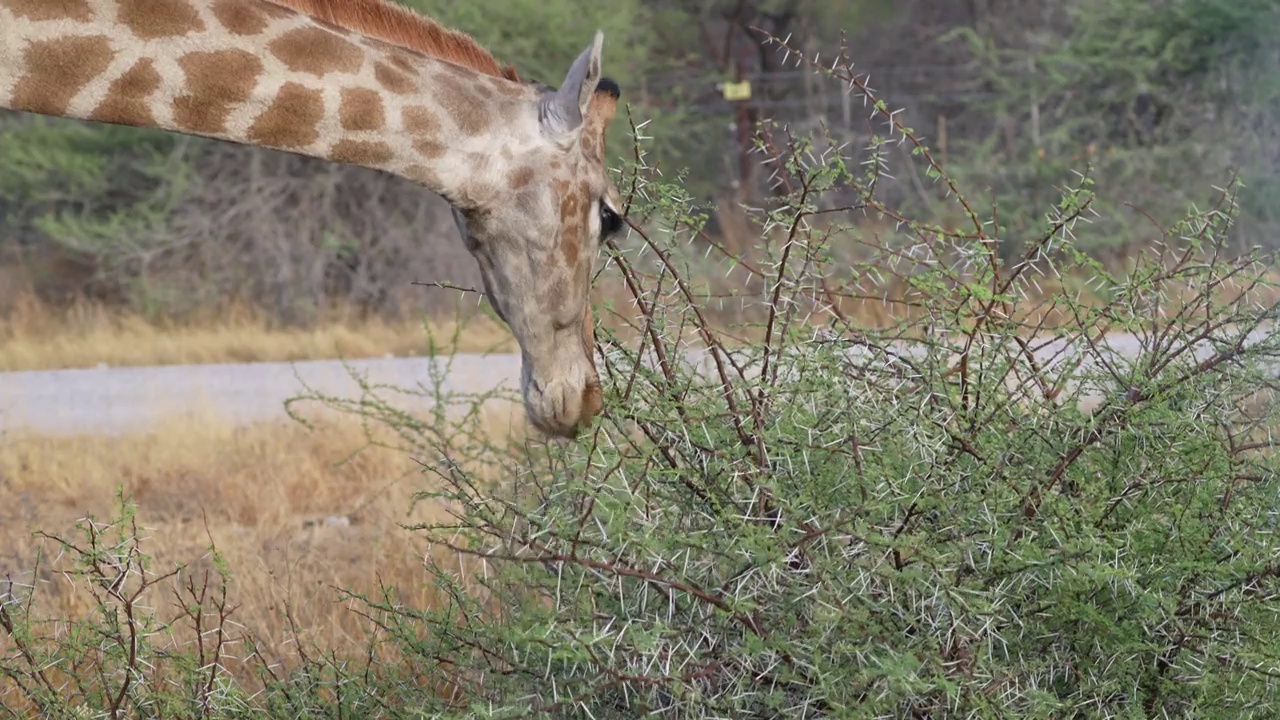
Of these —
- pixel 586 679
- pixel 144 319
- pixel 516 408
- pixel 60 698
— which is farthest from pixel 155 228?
pixel 586 679

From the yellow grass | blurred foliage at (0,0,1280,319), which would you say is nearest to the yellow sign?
blurred foliage at (0,0,1280,319)

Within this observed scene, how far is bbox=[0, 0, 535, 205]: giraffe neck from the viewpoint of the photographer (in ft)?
10.6

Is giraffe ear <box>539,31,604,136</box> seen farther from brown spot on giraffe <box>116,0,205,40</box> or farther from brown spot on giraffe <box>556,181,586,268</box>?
brown spot on giraffe <box>116,0,205,40</box>

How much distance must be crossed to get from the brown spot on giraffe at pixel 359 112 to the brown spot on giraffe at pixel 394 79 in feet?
0.17

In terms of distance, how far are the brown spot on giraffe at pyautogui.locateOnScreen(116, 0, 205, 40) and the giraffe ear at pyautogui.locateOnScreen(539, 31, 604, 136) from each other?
0.74 meters

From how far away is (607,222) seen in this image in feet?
11.5

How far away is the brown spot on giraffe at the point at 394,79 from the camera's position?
340 centimetres

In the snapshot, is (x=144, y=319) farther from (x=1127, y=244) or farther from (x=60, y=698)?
(x=60, y=698)

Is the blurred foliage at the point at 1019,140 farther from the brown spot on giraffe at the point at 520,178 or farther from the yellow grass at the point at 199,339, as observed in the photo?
the brown spot on giraffe at the point at 520,178

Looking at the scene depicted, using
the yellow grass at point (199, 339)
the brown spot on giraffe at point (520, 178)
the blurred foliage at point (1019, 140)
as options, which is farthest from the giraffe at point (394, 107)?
the blurred foliage at point (1019, 140)

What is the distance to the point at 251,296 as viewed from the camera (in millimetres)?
13125

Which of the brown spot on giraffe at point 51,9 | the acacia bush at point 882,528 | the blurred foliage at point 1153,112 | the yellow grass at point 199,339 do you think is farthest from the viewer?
the blurred foliage at point 1153,112

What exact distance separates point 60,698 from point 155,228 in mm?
10333

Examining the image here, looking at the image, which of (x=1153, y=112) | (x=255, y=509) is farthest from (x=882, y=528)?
(x=1153, y=112)
